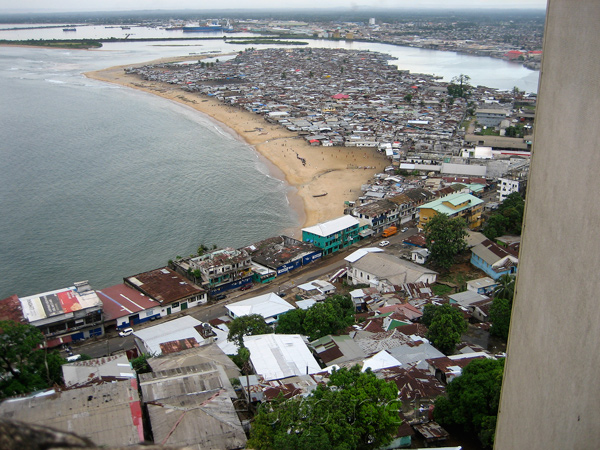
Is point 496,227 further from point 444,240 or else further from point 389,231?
point 389,231

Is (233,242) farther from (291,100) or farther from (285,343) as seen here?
(291,100)

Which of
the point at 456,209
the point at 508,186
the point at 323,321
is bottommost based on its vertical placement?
the point at 323,321

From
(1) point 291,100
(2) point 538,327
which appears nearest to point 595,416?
(2) point 538,327

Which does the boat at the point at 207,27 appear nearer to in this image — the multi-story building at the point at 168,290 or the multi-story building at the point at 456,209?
the multi-story building at the point at 456,209

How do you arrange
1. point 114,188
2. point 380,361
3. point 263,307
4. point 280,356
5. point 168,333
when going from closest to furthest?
point 380,361, point 280,356, point 168,333, point 263,307, point 114,188

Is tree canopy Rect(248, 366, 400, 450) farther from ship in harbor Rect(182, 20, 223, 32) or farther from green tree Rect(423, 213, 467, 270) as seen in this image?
ship in harbor Rect(182, 20, 223, 32)

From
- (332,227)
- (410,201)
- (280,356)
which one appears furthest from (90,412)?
(410,201)
